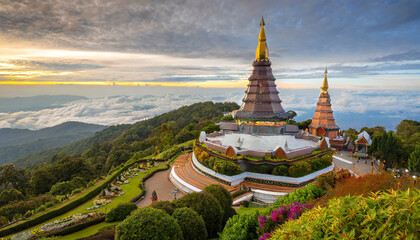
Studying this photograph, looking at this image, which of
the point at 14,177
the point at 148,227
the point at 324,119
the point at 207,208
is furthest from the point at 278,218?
the point at 14,177

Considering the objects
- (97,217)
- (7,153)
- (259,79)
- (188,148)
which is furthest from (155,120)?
(97,217)

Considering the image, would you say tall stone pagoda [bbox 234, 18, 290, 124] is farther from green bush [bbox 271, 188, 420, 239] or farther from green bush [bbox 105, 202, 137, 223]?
green bush [bbox 271, 188, 420, 239]

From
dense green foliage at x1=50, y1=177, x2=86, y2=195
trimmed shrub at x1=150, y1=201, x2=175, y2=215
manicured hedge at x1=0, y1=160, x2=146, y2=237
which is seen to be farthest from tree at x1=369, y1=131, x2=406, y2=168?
dense green foliage at x1=50, y1=177, x2=86, y2=195

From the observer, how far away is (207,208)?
9883mm

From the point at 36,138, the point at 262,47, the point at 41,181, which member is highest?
the point at 262,47

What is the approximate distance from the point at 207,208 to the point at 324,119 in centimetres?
2721

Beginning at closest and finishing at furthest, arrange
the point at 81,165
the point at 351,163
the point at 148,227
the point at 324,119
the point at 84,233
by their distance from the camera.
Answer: the point at 148,227 → the point at 84,233 → the point at 351,163 → the point at 81,165 → the point at 324,119

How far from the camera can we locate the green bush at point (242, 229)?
8.05 m

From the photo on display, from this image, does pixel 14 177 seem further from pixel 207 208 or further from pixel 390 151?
pixel 390 151

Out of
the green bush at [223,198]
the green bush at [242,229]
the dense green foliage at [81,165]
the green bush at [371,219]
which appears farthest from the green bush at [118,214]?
the green bush at [371,219]

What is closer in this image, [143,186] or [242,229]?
[242,229]

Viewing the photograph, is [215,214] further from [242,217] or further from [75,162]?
[75,162]

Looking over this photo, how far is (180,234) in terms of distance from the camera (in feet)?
24.3

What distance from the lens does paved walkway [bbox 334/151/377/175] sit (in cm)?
2205
